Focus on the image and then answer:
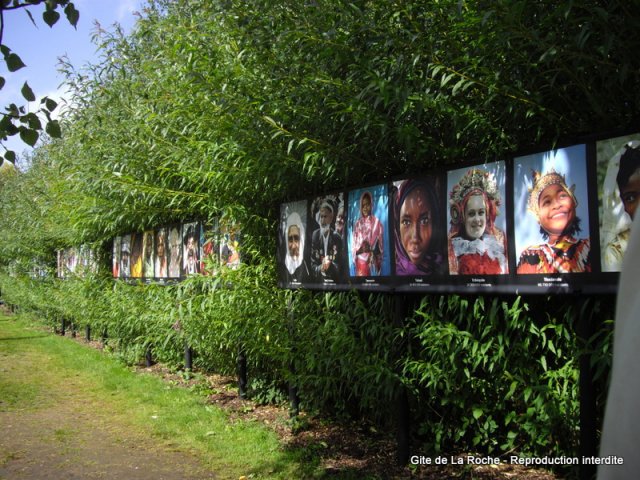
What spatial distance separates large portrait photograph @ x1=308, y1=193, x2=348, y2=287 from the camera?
5324 mm

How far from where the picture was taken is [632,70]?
9.95ft

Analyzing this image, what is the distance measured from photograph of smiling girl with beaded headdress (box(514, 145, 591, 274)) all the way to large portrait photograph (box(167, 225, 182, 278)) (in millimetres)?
6070

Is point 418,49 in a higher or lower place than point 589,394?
higher

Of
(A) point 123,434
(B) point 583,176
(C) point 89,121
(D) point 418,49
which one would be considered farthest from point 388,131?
(C) point 89,121

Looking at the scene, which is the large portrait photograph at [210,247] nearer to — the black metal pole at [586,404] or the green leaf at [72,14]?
the green leaf at [72,14]

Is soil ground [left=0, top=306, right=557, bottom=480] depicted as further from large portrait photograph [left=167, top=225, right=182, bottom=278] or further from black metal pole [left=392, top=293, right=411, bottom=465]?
large portrait photograph [left=167, top=225, right=182, bottom=278]

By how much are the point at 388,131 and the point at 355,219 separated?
1.14 m

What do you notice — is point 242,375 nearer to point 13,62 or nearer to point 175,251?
point 175,251

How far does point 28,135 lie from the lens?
4.26m

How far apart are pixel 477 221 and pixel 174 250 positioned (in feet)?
19.7

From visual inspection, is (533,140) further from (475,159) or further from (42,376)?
(42,376)

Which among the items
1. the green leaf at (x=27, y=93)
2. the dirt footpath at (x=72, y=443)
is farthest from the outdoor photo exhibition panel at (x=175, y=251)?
the green leaf at (x=27, y=93)

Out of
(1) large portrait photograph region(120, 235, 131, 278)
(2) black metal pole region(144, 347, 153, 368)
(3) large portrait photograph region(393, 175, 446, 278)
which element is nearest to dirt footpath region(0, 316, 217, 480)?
(2) black metal pole region(144, 347, 153, 368)

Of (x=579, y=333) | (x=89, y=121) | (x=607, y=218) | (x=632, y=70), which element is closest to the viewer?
(x=632, y=70)
